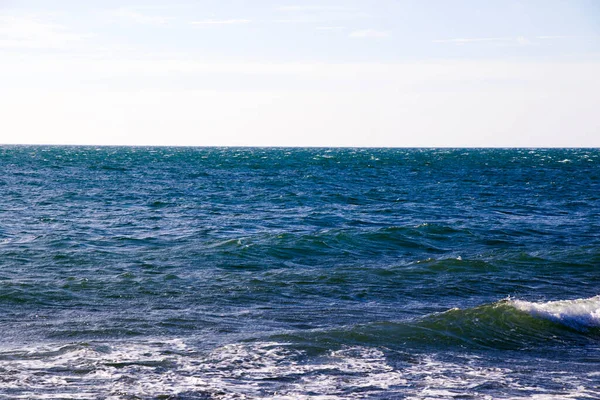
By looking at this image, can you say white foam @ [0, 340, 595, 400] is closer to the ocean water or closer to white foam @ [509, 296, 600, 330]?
the ocean water

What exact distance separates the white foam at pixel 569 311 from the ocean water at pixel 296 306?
37mm

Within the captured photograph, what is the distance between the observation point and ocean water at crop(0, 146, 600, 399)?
9.35 meters

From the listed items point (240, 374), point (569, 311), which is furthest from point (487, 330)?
point (240, 374)

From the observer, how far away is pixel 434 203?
37125 mm

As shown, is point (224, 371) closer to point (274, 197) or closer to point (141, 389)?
point (141, 389)

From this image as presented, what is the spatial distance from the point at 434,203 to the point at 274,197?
8834mm

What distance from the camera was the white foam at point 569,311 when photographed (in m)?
12.7

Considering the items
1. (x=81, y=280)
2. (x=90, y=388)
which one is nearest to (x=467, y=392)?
(x=90, y=388)

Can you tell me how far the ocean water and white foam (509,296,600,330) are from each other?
4 cm

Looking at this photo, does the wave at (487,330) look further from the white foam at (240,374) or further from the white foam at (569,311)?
the white foam at (240,374)

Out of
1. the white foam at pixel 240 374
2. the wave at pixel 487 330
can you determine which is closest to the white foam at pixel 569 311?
the wave at pixel 487 330

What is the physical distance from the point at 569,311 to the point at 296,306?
5107 mm

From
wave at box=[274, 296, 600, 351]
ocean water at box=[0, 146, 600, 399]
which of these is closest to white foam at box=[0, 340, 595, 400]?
ocean water at box=[0, 146, 600, 399]

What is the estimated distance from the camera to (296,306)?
13766mm
